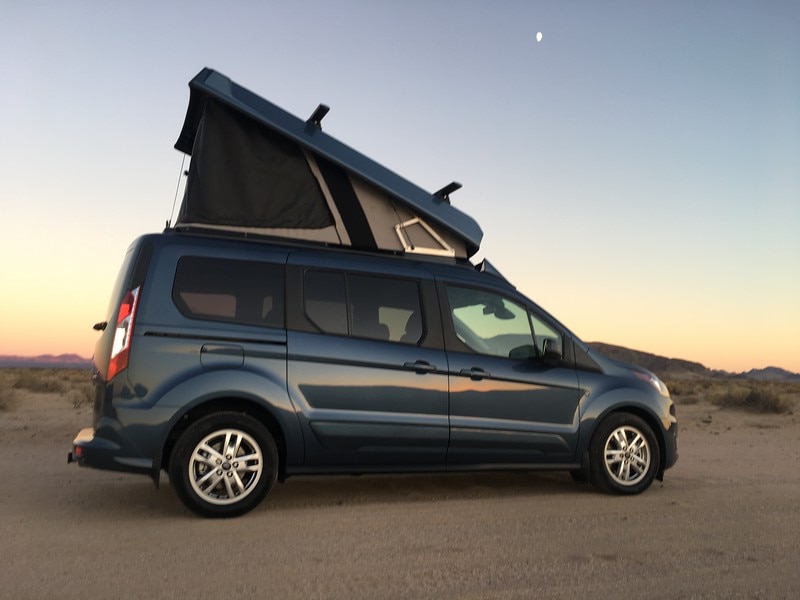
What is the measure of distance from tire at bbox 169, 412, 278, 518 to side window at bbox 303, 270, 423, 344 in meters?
1.01

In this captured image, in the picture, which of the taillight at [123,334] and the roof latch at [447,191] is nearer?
the taillight at [123,334]

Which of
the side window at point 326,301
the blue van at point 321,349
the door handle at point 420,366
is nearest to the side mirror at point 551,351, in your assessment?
the blue van at point 321,349

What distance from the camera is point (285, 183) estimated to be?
642 centimetres

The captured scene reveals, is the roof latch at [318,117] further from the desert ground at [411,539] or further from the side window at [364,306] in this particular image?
the desert ground at [411,539]

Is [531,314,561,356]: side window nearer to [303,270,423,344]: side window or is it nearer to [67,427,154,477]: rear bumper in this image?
[303,270,423,344]: side window

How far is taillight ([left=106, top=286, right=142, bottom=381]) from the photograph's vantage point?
5359 millimetres

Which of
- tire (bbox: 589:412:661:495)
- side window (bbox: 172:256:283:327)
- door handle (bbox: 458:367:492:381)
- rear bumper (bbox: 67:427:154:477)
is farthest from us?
tire (bbox: 589:412:661:495)

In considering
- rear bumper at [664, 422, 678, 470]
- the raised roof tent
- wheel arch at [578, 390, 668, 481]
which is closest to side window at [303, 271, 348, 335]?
the raised roof tent

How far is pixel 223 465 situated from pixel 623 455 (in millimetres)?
3567

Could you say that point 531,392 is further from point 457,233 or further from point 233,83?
point 233,83

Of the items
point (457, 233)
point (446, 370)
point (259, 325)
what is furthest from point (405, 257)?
point (259, 325)

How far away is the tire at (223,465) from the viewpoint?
5371 millimetres

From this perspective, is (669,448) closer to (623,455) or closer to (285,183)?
(623,455)

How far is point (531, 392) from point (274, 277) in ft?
8.01
